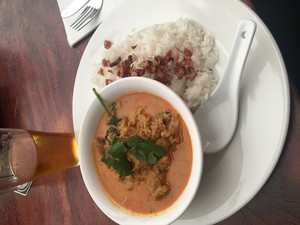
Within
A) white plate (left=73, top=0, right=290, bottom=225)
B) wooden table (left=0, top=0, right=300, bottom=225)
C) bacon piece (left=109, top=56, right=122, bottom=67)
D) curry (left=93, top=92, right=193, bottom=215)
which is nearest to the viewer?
white plate (left=73, top=0, right=290, bottom=225)

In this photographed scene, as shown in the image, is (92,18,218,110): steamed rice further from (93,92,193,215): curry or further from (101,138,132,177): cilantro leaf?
(101,138,132,177): cilantro leaf

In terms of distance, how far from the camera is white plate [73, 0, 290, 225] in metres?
0.86

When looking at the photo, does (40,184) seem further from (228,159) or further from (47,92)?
(228,159)

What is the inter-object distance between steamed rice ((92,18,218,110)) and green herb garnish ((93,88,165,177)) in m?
0.20

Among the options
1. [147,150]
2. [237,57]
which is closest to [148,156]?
[147,150]

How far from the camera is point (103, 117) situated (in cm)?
109

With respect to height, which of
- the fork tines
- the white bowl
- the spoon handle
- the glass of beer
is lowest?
the glass of beer

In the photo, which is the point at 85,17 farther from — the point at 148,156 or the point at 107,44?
the point at 148,156

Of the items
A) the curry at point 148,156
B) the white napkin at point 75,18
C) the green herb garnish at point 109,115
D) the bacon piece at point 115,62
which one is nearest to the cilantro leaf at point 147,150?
the curry at point 148,156

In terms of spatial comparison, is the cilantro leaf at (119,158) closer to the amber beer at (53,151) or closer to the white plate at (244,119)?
the white plate at (244,119)

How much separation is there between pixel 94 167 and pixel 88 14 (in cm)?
51

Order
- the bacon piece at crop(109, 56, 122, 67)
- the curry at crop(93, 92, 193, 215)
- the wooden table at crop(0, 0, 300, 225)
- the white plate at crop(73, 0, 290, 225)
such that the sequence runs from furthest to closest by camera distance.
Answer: the wooden table at crop(0, 0, 300, 225), the bacon piece at crop(109, 56, 122, 67), the curry at crop(93, 92, 193, 215), the white plate at crop(73, 0, 290, 225)

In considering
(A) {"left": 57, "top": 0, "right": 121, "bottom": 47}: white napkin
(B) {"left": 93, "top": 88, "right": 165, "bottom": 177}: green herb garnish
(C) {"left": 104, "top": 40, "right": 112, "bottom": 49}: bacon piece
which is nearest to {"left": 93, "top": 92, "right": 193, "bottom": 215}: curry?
(B) {"left": 93, "top": 88, "right": 165, "bottom": 177}: green herb garnish

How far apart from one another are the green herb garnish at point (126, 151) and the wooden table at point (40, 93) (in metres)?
0.28
